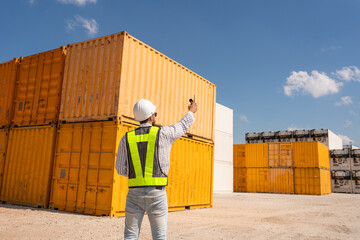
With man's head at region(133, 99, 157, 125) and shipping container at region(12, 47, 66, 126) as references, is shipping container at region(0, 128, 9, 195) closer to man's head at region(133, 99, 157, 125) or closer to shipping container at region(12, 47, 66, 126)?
shipping container at region(12, 47, 66, 126)

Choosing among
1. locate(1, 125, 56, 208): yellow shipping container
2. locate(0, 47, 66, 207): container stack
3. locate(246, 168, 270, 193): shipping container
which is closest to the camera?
locate(1, 125, 56, 208): yellow shipping container

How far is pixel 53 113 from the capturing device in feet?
31.8

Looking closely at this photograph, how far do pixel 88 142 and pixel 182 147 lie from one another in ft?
10.2

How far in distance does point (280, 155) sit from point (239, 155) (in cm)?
376

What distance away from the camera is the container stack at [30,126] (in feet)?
30.8

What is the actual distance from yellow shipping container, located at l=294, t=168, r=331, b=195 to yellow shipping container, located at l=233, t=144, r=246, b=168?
4.70 meters

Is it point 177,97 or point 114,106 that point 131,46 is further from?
point 177,97

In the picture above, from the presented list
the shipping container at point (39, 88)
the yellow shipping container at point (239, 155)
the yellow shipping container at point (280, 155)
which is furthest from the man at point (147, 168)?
the yellow shipping container at point (239, 155)

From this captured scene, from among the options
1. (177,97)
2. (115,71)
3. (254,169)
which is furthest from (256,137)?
(115,71)

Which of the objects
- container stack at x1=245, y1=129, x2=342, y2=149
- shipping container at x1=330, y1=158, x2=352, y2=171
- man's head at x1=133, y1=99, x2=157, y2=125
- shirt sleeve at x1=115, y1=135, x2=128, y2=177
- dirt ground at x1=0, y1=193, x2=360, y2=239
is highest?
container stack at x1=245, y1=129, x2=342, y2=149

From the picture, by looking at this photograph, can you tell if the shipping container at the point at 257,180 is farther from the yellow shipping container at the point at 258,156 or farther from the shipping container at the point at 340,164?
the shipping container at the point at 340,164

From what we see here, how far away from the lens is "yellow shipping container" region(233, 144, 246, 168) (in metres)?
27.5

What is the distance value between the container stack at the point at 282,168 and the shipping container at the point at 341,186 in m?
3.88

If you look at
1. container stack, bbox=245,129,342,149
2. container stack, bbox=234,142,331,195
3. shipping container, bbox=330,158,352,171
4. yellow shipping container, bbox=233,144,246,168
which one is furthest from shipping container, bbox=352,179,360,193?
yellow shipping container, bbox=233,144,246,168
